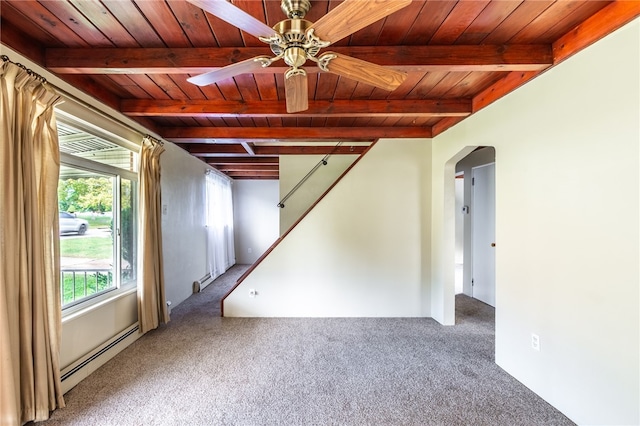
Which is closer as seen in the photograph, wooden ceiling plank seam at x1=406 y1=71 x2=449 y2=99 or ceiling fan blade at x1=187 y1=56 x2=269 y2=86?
ceiling fan blade at x1=187 y1=56 x2=269 y2=86

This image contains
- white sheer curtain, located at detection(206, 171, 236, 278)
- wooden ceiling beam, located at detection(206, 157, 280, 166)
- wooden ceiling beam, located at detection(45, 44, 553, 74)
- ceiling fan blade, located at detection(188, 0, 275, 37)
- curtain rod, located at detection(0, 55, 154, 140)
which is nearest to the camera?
ceiling fan blade, located at detection(188, 0, 275, 37)

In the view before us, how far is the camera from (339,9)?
41.3 inches

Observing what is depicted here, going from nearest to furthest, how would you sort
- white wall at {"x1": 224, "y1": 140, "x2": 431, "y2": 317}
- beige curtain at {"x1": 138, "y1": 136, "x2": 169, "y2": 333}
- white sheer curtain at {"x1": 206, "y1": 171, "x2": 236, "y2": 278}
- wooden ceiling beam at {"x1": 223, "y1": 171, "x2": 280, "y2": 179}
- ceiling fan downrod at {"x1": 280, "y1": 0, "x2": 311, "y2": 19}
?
ceiling fan downrod at {"x1": 280, "y1": 0, "x2": 311, "y2": 19}, beige curtain at {"x1": 138, "y1": 136, "x2": 169, "y2": 333}, white wall at {"x1": 224, "y1": 140, "x2": 431, "y2": 317}, white sheer curtain at {"x1": 206, "y1": 171, "x2": 236, "y2": 278}, wooden ceiling beam at {"x1": 223, "y1": 171, "x2": 280, "y2": 179}

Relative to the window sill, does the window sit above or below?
above

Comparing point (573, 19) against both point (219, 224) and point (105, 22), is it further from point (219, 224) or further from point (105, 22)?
point (219, 224)

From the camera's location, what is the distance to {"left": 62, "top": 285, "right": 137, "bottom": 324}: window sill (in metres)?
2.10

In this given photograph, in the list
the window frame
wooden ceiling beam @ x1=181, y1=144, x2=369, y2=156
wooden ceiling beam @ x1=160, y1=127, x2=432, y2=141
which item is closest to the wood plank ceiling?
the window frame

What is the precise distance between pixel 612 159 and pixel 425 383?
193 cm

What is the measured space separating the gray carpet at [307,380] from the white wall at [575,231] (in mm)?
374

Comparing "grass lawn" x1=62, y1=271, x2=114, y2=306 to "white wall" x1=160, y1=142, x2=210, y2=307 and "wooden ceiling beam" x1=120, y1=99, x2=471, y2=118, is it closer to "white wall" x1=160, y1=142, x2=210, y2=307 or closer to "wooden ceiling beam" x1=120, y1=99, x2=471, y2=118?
"white wall" x1=160, y1=142, x2=210, y2=307

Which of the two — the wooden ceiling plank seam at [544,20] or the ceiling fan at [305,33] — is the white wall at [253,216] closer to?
the ceiling fan at [305,33]

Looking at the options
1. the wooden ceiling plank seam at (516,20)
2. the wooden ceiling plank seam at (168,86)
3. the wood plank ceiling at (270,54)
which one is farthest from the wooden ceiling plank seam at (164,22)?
the wooden ceiling plank seam at (516,20)

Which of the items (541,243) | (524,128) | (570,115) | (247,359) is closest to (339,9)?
(570,115)

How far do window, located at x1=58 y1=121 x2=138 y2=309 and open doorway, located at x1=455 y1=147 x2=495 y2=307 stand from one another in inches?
183
